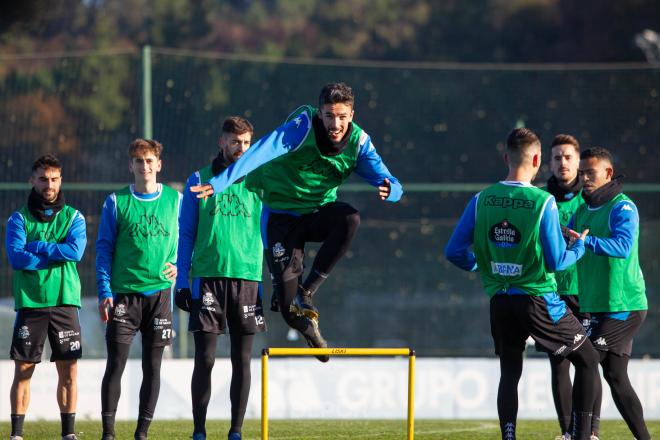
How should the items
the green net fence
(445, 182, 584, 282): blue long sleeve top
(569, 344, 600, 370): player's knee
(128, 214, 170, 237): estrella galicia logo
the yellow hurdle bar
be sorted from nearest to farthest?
the yellow hurdle bar
(445, 182, 584, 282): blue long sleeve top
(569, 344, 600, 370): player's knee
(128, 214, 170, 237): estrella galicia logo
the green net fence

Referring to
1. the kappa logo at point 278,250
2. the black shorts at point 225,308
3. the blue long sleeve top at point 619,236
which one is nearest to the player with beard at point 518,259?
the blue long sleeve top at point 619,236

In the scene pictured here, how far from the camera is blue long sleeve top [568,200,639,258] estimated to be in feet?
25.5

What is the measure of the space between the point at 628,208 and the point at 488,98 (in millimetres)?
6055

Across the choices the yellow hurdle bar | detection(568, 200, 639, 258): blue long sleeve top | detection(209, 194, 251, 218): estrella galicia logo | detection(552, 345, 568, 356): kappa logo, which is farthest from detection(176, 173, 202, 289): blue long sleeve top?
detection(568, 200, 639, 258): blue long sleeve top

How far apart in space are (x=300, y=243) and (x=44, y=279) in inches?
86.8

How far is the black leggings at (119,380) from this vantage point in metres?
8.24

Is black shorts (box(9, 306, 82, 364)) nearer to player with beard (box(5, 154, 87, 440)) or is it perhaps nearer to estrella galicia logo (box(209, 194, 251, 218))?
player with beard (box(5, 154, 87, 440))

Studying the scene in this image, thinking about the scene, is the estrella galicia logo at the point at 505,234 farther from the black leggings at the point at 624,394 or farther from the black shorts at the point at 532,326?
the black leggings at the point at 624,394

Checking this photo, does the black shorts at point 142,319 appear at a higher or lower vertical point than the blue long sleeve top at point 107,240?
lower

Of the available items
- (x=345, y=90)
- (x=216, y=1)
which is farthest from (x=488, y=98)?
(x=216, y=1)

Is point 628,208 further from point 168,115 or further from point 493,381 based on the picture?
point 168,115

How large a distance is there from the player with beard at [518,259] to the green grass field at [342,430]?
2346mm

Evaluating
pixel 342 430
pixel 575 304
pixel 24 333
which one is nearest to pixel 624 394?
pixel 575 304

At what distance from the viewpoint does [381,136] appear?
13820 mm
